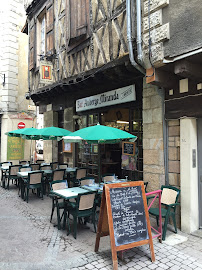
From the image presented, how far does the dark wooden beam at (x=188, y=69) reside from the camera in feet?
13.8

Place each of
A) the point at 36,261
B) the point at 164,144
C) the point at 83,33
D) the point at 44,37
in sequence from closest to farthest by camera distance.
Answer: the point at 36,261 → the point at 164,144 → the point at 83,33 → the point at 44,37

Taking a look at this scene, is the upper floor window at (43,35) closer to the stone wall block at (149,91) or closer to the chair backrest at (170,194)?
the stone wall block at (149,91)

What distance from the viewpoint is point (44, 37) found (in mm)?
9961

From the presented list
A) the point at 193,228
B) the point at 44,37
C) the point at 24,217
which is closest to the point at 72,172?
the point at 24,217

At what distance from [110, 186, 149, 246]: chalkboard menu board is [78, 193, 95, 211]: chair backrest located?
1.10m

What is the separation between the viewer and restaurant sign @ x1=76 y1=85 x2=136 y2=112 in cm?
637

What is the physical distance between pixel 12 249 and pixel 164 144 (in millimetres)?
3785

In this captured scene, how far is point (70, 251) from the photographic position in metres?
3.90

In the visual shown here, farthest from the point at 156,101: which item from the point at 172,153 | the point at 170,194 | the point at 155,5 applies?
the point at 170,194

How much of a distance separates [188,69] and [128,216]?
288 centimetres

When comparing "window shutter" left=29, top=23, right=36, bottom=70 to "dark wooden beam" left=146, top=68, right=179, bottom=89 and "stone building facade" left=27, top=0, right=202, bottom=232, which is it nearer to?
"stone building facade" left=27, top=0, right=202, bottom=232

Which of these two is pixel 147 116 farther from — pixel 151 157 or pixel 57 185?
pixel 57 185

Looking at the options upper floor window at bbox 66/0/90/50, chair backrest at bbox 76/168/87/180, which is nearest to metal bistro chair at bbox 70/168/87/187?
chair backrest at bbox 76/168/87/180

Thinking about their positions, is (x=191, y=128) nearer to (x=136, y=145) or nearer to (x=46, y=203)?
(x=136, y=145)
